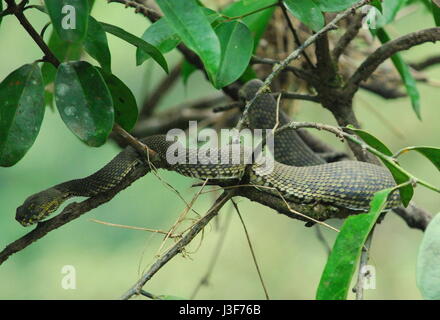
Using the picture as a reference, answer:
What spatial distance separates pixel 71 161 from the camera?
4.63 m

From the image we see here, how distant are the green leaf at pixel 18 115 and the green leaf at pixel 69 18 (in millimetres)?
252

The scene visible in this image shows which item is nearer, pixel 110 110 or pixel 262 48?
pixel 110 110

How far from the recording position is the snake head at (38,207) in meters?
2.12

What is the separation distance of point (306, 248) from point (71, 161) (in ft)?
7.03

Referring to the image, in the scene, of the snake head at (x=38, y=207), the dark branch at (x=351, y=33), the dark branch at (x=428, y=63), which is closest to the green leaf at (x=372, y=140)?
the dark branch at (x=351, y=33)

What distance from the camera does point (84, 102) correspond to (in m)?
1.51

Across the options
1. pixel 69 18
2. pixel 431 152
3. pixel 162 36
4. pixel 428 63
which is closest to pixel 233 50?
pixel 162 36

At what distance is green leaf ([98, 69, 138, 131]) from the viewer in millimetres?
1770

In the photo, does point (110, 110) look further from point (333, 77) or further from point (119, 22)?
point (119, 22)

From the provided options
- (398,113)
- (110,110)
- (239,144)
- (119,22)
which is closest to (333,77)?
(239,144)

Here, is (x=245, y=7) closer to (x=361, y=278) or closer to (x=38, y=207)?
(x=38, y=207)

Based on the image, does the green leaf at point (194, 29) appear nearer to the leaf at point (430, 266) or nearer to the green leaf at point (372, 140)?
the green leaf at point (372, 140)
